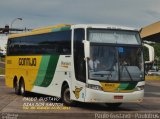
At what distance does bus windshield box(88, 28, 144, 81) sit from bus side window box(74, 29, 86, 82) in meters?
0.35

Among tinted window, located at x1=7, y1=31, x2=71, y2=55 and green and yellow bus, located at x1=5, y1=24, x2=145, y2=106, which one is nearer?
green and yellow bus, located at x1=5, y1=24, x2=145, y2=106

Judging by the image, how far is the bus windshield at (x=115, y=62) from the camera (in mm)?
17875

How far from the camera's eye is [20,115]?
50.9 feet

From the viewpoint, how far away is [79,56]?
60.6 feet

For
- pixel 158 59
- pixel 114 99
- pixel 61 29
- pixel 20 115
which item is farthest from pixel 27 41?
pixel 158 59

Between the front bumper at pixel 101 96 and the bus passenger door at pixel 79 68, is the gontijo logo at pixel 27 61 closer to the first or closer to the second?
the bus passenger door at pixel 79 68

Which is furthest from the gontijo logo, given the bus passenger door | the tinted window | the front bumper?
the front bumper

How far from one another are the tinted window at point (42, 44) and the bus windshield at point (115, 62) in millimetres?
1698

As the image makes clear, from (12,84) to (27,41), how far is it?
3151mm

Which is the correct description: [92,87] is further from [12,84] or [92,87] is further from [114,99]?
[12,84]

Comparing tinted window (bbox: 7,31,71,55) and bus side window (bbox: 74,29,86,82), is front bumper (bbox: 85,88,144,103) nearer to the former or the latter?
bus side window (bbox: 74,29,86,82)

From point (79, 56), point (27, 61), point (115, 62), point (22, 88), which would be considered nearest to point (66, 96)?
point (79, 56)

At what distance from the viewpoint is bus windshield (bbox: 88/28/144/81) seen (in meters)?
17.9

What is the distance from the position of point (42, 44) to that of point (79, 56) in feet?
15.1
